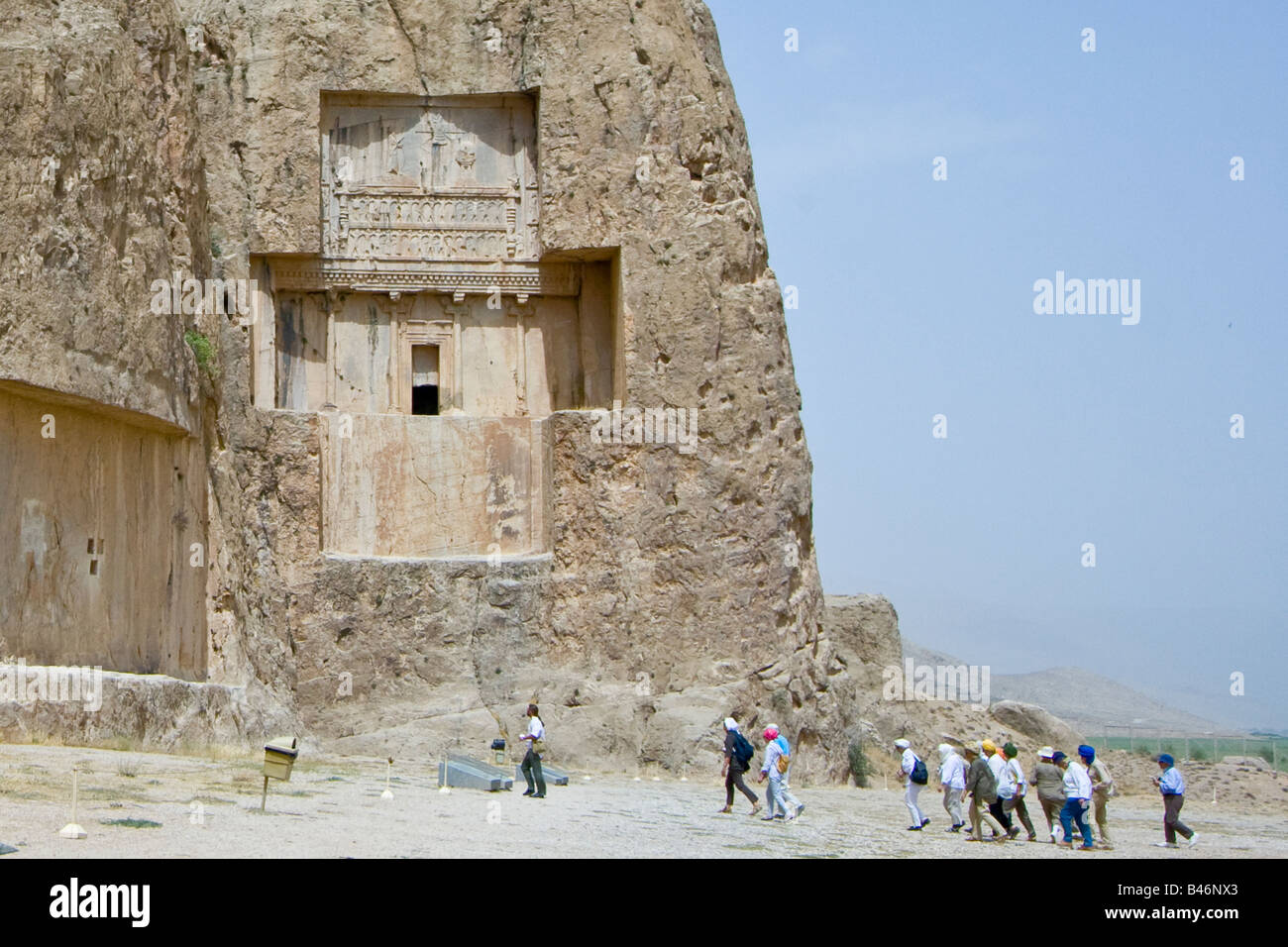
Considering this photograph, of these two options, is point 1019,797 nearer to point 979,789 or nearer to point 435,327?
point 979,789

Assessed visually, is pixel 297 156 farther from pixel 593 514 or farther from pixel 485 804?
pixel 485 804

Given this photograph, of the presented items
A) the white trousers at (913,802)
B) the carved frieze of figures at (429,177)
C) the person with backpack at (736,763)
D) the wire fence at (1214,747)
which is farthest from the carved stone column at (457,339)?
the wire fence at (1214,747)

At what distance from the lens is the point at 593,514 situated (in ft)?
91.9

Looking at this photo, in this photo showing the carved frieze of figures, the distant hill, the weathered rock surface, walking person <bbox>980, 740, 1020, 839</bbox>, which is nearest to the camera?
walking person <bbox>980, 740, 1020, 839</bbox>

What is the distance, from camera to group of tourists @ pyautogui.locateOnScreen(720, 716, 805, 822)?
20047 millimetres

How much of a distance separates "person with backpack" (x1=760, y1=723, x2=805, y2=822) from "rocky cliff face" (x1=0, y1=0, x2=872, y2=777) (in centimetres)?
596

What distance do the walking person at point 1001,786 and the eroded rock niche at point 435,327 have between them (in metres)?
10.9

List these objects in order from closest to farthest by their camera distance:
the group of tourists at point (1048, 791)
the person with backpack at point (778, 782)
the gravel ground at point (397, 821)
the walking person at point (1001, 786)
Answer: the gravel ground at point (397, 821) < the group of tourists at point (1048, 791) < the walking person at point (1001, 786) < the person with backpack at point (778, 782)

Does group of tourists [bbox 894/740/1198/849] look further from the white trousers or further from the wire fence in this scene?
the wire fence

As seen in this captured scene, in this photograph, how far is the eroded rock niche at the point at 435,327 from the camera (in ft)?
94.7

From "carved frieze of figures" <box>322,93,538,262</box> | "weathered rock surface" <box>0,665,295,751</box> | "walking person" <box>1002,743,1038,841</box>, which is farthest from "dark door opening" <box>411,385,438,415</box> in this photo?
"walking person" <box>1002,743,1038,841</box>

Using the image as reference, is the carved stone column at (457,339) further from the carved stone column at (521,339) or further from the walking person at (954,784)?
the walking person at (954,784)

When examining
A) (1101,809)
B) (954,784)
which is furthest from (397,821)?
(1101,809)

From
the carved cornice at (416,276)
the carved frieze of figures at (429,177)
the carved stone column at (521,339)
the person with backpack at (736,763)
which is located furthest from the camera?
the carved stone column at (521,339)
